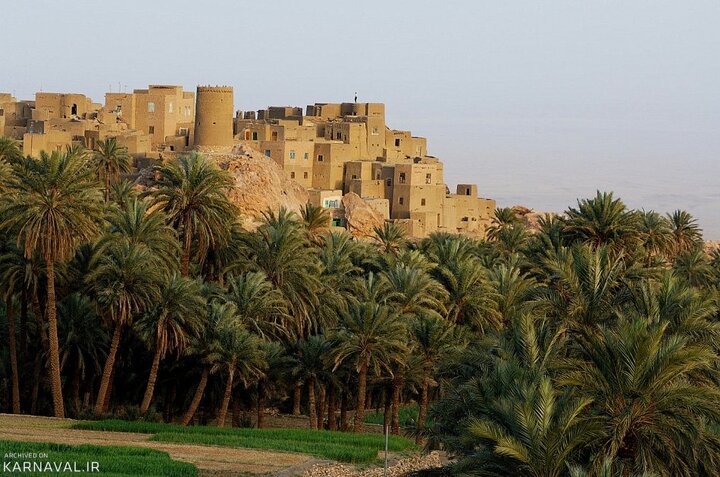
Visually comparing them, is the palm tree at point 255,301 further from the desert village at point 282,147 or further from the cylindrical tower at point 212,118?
the cylindrical tower at point 212,118

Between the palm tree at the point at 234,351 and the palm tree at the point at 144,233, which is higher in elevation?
the palm tree at the point at 144,233

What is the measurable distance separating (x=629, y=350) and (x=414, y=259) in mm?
27458

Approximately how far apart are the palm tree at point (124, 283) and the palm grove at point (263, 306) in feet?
0.21

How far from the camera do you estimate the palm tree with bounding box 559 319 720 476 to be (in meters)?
18.4

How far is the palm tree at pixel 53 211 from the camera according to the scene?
3472cm

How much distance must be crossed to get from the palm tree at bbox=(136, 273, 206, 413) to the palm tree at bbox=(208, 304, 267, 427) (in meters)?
0.77

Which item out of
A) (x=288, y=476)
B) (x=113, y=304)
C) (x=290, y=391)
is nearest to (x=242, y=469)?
(x=288, y=476)

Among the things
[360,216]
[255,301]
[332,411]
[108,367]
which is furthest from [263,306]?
[360,216]

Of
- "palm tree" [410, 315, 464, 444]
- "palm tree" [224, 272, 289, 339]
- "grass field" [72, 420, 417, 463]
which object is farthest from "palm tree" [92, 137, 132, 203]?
"grass field" [72, 420, 417, 463]

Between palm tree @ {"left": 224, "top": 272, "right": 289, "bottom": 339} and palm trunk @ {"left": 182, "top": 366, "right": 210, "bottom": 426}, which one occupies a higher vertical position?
palm tree @ {"left": 224, "top": 272, "right": 289, "bottom": 339}

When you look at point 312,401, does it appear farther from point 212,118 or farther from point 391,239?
point 212,118

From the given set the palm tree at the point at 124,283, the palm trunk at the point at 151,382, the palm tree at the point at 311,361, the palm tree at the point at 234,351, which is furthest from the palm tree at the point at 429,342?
the palm tree at the point at 124,283

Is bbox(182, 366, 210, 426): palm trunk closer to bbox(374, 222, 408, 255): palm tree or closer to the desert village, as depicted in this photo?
bbox(374, 222, 408, 255): palm tree

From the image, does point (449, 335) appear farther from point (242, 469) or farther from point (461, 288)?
point (242, 469)
